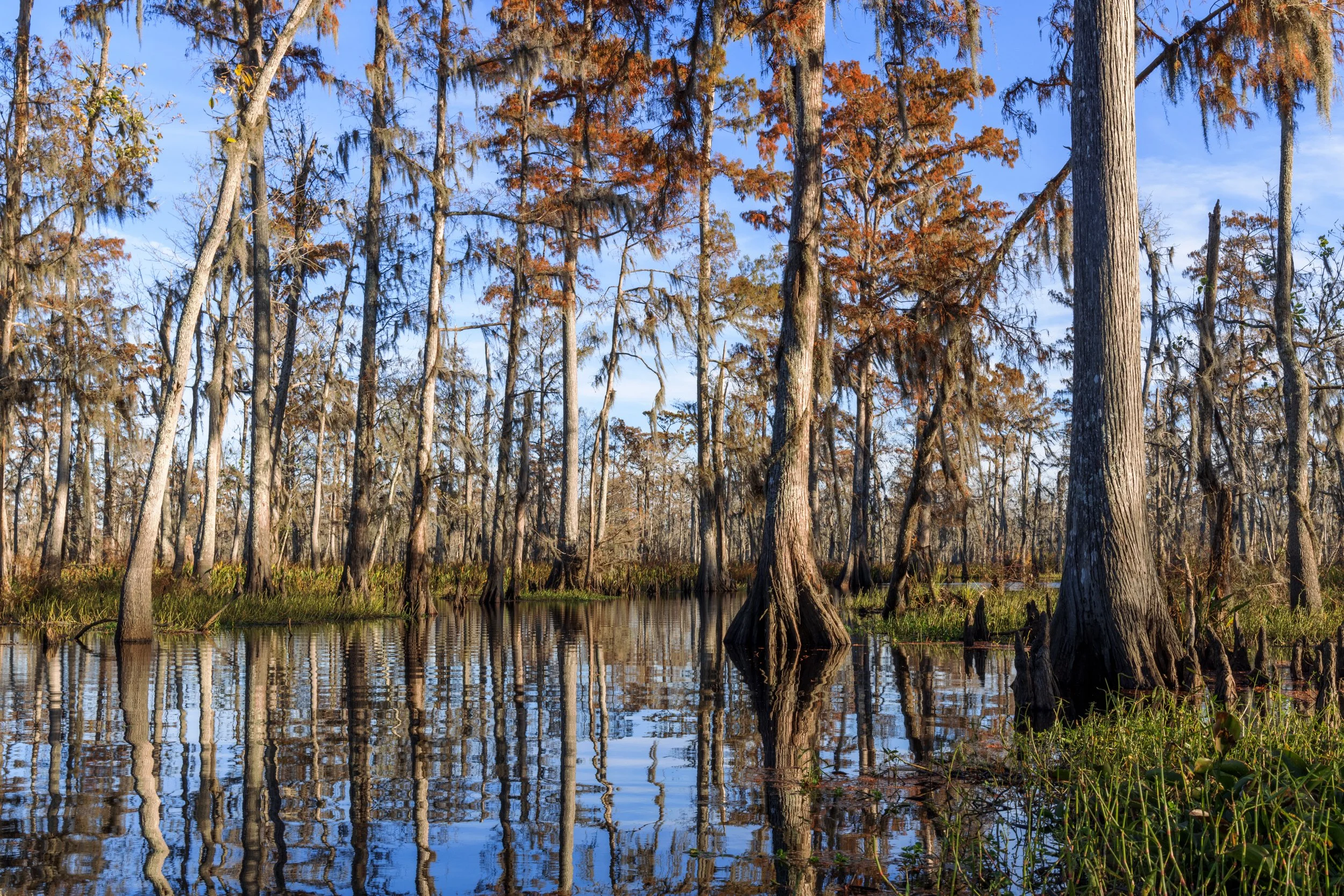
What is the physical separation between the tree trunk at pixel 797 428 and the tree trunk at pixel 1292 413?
6.62 metres

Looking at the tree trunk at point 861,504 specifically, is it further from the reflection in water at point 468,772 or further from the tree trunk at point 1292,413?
the reflection in water at point 468,772

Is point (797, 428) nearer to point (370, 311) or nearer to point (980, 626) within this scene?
point (980, 626)

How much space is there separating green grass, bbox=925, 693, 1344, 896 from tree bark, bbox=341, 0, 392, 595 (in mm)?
15959

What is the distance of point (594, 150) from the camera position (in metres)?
24.0

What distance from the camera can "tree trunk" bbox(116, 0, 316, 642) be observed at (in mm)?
11500

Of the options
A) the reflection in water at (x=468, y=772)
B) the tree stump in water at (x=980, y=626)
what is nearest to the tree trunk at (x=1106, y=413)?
the reflection in water at (x=468, y=772)

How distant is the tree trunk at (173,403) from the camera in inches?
453

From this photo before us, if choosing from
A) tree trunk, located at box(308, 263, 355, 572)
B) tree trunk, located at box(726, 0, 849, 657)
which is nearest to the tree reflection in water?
tree trunk, located at box(726, 0, 849, 657)

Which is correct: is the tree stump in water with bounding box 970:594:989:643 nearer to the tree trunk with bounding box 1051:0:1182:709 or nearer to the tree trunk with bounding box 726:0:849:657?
the tree trunk with bounding box 726:0:849:657

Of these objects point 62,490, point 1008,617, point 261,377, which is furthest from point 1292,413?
point 62,490

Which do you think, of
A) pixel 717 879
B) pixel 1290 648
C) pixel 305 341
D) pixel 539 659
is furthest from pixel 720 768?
pixel 305 341

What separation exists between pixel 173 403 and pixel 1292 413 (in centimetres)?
1584

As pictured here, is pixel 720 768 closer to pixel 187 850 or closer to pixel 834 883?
pixel 834 883

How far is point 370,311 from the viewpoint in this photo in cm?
1925
